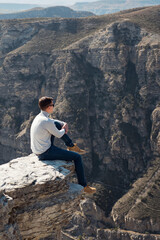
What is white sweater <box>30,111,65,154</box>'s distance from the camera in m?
13.9

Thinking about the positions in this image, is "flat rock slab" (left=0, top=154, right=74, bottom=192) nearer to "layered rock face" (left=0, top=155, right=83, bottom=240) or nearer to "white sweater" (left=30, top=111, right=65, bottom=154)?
"layered rock face" (left=0, top=155, right=83, bottom=240)

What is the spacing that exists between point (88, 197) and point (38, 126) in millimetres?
Answer: 54885

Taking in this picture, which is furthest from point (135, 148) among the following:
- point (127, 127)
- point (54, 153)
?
point (54, 153)

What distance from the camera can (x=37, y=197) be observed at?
13.5 m

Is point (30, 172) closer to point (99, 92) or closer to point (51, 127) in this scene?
point (51, 127)

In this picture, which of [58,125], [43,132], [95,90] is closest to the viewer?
[43,132]

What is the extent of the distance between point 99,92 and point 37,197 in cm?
6917

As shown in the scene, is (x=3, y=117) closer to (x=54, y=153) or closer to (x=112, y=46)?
(x=112, y=46)

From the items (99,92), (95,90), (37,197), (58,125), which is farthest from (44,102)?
(95,90)

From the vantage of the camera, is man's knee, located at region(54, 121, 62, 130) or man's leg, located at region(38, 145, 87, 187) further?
man's knee, located at region(54, 121, 62, 130)

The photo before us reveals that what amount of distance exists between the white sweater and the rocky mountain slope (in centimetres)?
4953

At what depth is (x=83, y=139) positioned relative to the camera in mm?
76562

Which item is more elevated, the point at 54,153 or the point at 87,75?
the point at 54,153

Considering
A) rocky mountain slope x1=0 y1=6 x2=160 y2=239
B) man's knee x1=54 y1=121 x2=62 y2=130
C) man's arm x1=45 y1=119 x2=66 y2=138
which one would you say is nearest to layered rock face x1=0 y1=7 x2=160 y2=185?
rocky mountain slope x1=0 y1=6 x2=160 y2=239
